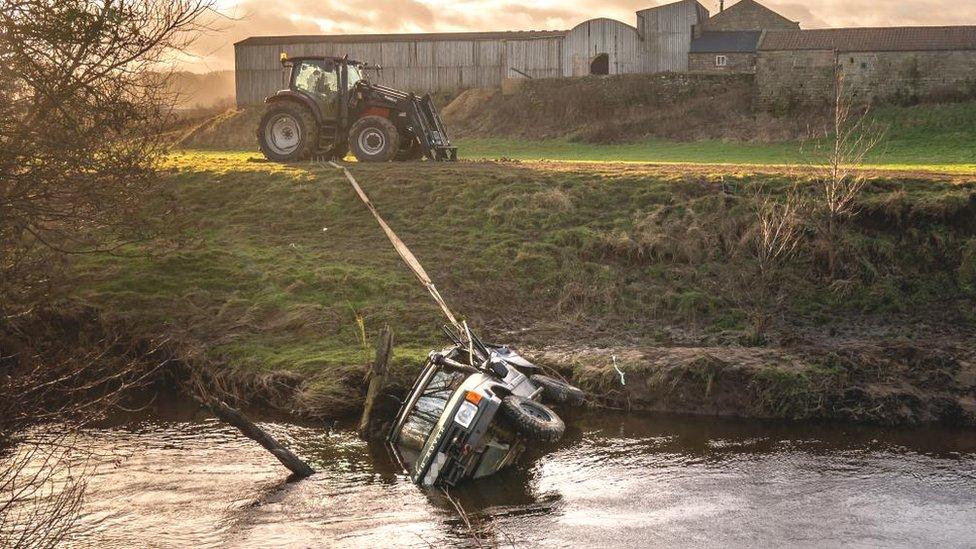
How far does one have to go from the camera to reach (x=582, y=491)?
12.5 meters

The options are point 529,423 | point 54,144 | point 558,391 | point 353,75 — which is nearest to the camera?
point 54,144

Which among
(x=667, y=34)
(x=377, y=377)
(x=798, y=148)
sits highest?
(x=667, y=34)

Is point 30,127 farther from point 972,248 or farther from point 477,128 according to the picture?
point 477,128

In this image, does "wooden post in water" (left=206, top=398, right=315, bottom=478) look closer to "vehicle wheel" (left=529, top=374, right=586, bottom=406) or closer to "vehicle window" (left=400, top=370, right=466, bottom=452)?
"vehicle window" (left=400, top=370, right=466, bottom=452)

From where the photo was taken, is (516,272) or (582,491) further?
(516,272)

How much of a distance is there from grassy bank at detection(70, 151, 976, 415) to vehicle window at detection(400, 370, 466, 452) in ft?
6.44

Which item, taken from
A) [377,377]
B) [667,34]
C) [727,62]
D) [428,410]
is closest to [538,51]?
[667,34]

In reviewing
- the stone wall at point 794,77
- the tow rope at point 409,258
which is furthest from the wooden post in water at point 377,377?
the stone wall at point 794,77

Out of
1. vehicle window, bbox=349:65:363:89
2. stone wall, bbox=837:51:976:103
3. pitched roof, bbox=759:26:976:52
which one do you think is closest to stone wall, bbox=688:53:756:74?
pitched roof, bbox=759:26:976:52

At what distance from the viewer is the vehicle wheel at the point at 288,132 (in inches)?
1076

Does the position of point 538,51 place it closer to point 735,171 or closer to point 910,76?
point 910,76

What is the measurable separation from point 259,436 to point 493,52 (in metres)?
39.6

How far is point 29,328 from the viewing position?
17.1m

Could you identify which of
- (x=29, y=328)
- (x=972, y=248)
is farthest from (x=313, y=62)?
(x=972, y=248)
